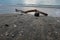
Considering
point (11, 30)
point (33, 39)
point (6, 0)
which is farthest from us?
point (6, 0)

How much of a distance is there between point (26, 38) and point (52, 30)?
1.72 feet

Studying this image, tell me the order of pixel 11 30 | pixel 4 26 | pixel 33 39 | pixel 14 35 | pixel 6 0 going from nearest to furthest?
pixel 33 39 < pixel 14 35 < pixel 11 30 < pixel 4 26 < pixel 6 0

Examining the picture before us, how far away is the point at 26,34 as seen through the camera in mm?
1864

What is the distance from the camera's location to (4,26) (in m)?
2.22

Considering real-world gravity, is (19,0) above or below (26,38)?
below

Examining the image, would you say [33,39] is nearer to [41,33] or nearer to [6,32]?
[41,33]

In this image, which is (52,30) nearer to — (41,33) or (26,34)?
(41,33)

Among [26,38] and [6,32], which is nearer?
[26,38]

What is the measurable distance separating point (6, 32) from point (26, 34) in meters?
0.29

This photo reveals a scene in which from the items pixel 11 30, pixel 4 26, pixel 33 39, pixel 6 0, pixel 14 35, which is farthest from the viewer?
pixel 6 0

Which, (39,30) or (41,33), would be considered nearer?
(41,33)

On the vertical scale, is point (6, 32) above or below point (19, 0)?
above

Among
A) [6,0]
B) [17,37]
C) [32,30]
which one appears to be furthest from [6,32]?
[6,0]

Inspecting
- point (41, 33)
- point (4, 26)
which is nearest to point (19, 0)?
point (4, 26)
